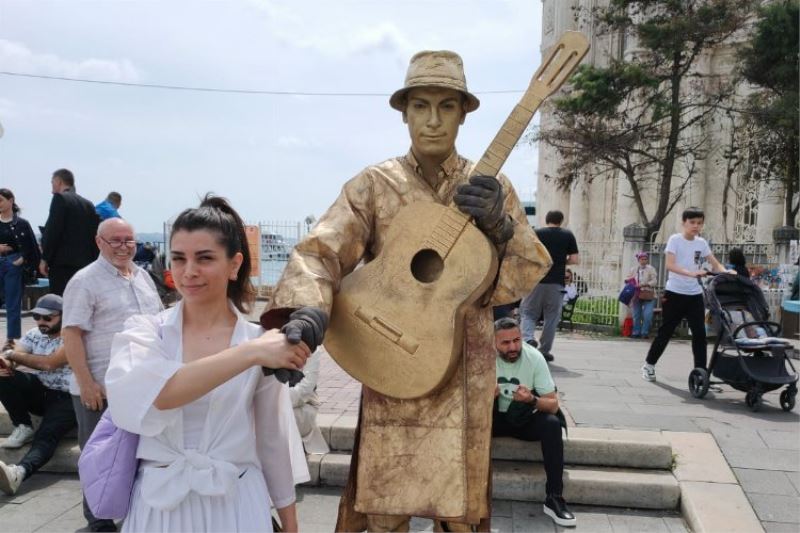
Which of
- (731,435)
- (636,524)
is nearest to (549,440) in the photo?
(636,524)

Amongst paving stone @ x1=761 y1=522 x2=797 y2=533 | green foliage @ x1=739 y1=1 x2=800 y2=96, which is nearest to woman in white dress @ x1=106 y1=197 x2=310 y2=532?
paving stone @ x1=761 y1=522 x2=797 y2=533

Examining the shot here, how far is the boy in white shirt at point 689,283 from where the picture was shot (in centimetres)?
577

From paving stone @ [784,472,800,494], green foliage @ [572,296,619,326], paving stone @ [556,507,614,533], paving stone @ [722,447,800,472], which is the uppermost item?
green foliage @ [572,296,619,326]

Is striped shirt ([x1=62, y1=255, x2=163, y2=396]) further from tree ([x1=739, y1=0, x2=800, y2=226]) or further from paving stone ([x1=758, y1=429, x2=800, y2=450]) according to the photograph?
tree ([x1=739, y1=0, x2=800, y2=226])

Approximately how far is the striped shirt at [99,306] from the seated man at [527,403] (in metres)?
2.04

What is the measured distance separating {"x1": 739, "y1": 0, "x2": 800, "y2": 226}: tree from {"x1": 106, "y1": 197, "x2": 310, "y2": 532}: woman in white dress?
46.0 ft

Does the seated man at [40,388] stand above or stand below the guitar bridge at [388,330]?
below

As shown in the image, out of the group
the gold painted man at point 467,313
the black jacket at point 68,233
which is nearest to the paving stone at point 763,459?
the gold painted man at point 467,313

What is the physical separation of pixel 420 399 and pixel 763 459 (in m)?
3.14

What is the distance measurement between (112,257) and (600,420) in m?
3.52

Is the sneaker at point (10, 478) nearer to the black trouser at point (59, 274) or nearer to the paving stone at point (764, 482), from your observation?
the black trouser at point (59, 274)

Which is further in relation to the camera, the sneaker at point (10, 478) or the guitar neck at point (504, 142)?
the sneaker at point (10, 478)

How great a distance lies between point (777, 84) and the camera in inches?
539

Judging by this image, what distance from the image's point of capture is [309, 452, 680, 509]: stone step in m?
3.67
